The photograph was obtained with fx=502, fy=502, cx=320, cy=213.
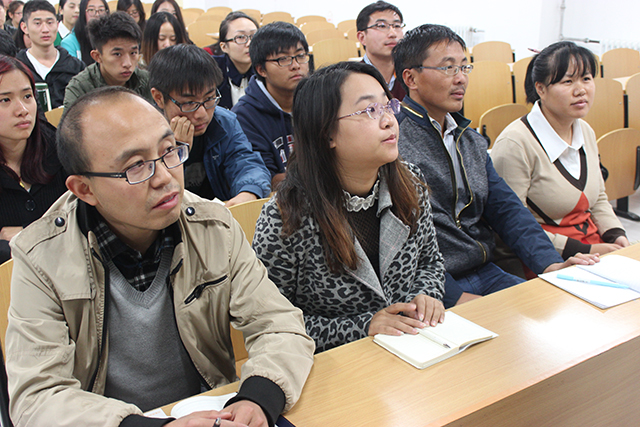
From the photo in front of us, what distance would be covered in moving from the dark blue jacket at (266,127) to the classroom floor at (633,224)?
1.99 meters

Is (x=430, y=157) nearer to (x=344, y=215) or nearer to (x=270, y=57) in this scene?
(x=344, y=215)

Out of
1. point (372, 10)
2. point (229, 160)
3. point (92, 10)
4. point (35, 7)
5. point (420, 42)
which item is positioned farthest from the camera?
point (92, 10)

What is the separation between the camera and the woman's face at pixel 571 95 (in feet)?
6.84

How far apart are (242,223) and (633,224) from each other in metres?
2.95

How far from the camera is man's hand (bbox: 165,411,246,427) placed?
2.67 feet

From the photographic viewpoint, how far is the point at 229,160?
225cm

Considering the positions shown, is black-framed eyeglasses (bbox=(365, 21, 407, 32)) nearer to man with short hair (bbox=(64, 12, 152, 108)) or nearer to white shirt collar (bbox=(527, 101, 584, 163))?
white shirt collar (bbox=(527, 101, 584, 163))

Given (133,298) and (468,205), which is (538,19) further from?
(133,298)

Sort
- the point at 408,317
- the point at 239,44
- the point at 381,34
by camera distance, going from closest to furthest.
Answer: the point at 408,317
the point at 381,34
the point at 239,44

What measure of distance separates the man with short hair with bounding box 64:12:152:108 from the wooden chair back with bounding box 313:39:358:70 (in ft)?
8.85

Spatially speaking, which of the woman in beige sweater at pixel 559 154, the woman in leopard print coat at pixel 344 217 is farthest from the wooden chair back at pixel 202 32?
the woman in leopard print coat at pixel 344 217

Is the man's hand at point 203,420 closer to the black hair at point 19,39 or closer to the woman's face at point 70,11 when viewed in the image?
the black hair at point 19,39

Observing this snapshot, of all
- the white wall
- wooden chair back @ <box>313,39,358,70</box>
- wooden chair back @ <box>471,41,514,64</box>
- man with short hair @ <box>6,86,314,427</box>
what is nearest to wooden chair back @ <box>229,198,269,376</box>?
man with short hair @ <box>6,86,314,427</box>

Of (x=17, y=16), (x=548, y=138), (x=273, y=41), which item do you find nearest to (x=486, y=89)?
(x=548, y=138)
